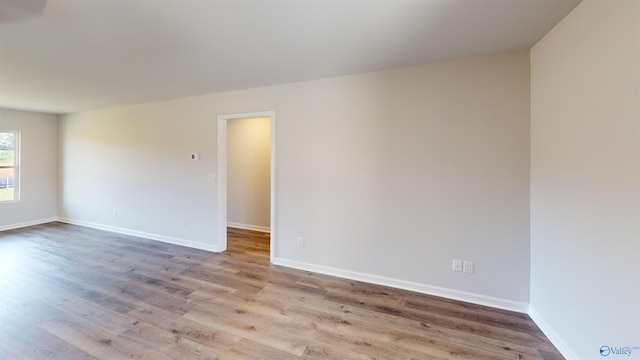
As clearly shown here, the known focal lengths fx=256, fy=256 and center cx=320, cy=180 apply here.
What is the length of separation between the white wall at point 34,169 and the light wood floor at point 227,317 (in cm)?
265

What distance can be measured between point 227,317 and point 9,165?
6297mm

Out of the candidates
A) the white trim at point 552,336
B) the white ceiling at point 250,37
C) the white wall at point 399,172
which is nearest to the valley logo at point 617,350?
the white trim at point 552,336

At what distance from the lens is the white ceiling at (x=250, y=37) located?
172 centimetres

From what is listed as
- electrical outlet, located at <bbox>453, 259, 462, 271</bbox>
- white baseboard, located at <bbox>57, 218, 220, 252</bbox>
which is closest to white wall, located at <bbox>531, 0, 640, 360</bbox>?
electrical outlet, located at <bbox>453, 259, 462, 271</bbox>

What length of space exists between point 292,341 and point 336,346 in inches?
13.7

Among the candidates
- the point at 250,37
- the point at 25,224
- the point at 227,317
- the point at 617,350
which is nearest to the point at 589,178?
the point at 617,350

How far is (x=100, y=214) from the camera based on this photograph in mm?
5152

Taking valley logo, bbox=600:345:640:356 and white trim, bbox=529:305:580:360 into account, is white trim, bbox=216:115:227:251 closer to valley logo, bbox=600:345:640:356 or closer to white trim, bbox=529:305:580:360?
white trim, bbox=529:305:580:360

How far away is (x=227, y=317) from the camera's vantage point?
2318 mm

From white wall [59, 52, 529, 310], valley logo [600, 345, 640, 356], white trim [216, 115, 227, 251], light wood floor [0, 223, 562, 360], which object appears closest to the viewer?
valley logo [600, 345, 640, 356]

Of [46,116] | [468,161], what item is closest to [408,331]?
[468,161]

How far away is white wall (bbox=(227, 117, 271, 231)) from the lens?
17.2 feet

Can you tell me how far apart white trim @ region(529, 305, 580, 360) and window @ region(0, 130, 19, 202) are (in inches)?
341

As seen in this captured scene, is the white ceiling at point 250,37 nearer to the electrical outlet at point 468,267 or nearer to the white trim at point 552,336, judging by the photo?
the electrical outlet at point 468,267
